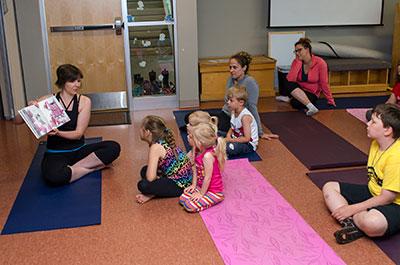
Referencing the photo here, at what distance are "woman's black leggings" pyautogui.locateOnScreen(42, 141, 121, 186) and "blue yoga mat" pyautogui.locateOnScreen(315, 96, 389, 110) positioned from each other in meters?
2.79

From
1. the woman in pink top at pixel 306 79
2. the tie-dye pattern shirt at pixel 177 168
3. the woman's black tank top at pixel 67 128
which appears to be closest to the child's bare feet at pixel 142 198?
the tie-dye pattern shirt at pixel 177 168

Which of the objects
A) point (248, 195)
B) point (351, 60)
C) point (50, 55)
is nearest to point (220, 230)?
point (248, 195)

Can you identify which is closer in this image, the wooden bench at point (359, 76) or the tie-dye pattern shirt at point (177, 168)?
the tie-dye pattern shirt at point (177, 168)

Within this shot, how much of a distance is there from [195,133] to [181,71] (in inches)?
107

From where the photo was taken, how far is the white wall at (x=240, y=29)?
6.39m

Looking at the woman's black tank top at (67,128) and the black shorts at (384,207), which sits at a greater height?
the woman's black tank top at (67,128)

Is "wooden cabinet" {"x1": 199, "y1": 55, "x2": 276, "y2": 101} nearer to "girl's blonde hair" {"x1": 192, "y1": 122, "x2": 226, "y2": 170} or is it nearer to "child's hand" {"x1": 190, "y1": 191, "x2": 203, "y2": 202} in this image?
"girl's blonde hair" {"x1": 192, "y1": 122, "x2": 226, "y2": 170}

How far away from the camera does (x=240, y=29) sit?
652 centimetres

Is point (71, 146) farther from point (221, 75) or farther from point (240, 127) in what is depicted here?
point (221, 75)

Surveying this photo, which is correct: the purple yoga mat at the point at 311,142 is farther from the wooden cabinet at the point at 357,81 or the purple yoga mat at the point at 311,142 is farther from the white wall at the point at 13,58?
the white wall at the point at 13,58

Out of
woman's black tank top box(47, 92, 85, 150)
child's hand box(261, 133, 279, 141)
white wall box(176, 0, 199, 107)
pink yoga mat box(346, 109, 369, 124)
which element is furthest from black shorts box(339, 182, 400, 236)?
white wall box(176, 0, 199, 107)

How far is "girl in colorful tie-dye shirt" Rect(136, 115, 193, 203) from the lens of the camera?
3.33 metres

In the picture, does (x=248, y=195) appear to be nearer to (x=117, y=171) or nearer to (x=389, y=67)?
(x=117, y=171)

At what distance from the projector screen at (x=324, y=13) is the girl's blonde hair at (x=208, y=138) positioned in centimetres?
365
